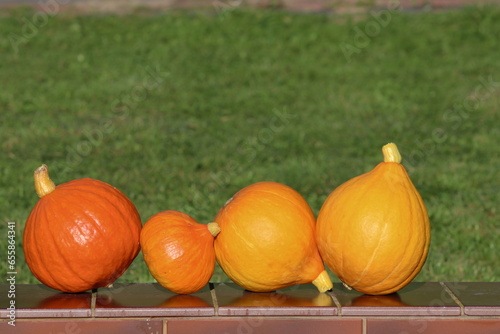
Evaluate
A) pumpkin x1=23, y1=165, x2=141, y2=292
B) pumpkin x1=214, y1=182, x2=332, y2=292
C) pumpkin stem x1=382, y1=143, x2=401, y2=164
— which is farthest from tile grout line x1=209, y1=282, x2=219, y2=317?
pumpkin stem x1=382, y1=143, x2=401, y2=164

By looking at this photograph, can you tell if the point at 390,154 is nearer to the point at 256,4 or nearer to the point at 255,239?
the point at 255,239

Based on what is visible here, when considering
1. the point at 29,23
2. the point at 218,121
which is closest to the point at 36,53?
the point at 29,23

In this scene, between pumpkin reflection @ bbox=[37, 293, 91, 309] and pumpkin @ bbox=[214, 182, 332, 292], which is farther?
pumpkin @ bbox=[214, 182, 332, 292]

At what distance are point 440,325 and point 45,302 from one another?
145 centimetres

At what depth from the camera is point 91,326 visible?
3070 millimetres

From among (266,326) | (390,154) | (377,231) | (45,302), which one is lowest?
(266,326)

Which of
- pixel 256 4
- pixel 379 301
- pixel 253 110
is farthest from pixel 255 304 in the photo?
pixel 256 4

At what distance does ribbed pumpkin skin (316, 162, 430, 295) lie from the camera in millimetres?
3143

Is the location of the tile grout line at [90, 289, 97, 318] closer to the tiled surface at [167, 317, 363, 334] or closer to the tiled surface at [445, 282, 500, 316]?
the tiled surface at [167, 317, 363, 334]

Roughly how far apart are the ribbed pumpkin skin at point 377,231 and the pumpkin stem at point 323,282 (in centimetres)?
7

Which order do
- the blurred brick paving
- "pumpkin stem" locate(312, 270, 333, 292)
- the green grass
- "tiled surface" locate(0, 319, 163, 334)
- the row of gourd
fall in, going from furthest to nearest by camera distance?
the blurred brick paving < the green grass < "pumpkin stem" locate(312, 270, 333, 292) < the row of gourd < "tiled surface" locate(0, 319, 163, 334)

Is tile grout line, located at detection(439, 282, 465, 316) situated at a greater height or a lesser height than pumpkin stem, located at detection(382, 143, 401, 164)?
lesser

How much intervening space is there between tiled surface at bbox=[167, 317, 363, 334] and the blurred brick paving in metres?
8.88

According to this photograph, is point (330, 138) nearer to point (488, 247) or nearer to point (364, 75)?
point (364, 75)
